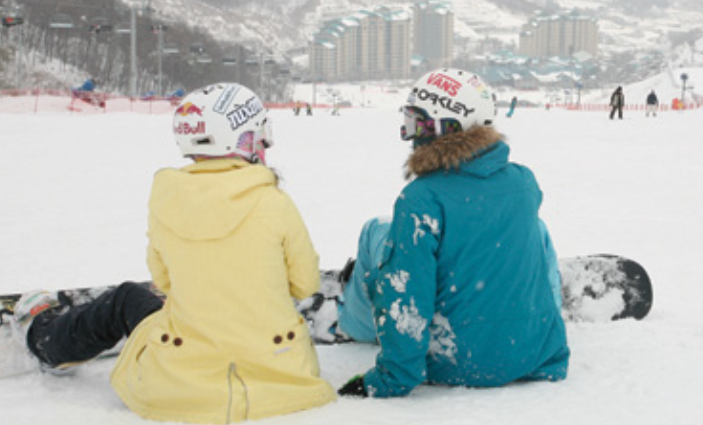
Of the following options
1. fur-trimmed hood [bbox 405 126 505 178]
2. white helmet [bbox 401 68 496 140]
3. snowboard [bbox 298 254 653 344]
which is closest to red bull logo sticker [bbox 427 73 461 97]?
white helmet [bbox 401 68 496 140]

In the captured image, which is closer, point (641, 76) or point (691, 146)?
point (691, 146)

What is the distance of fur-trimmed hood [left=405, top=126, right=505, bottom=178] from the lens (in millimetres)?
2752

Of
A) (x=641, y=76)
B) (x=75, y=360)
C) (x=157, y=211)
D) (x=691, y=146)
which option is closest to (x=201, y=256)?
(x=157, y=211)

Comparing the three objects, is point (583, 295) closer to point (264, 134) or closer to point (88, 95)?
point (264, 134)

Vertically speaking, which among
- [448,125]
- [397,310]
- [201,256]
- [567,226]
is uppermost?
[448,125]

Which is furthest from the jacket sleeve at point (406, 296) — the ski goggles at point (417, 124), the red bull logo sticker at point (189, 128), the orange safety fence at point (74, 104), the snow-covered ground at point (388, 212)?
the orange safety fence at point (74, 104)

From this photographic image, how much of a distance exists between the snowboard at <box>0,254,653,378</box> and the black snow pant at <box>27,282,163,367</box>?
0.59m

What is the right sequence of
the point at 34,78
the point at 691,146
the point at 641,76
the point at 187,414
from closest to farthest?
the point at 187,414 → the point at 691,146 → the point at 34,78 → the point at 641,76

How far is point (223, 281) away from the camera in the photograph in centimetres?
260

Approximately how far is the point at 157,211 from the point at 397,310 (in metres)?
0.84

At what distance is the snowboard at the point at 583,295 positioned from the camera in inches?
150

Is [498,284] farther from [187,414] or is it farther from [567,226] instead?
[567,226]

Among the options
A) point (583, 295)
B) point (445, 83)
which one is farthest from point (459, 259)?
point (583, 295)

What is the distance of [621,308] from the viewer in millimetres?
4031
